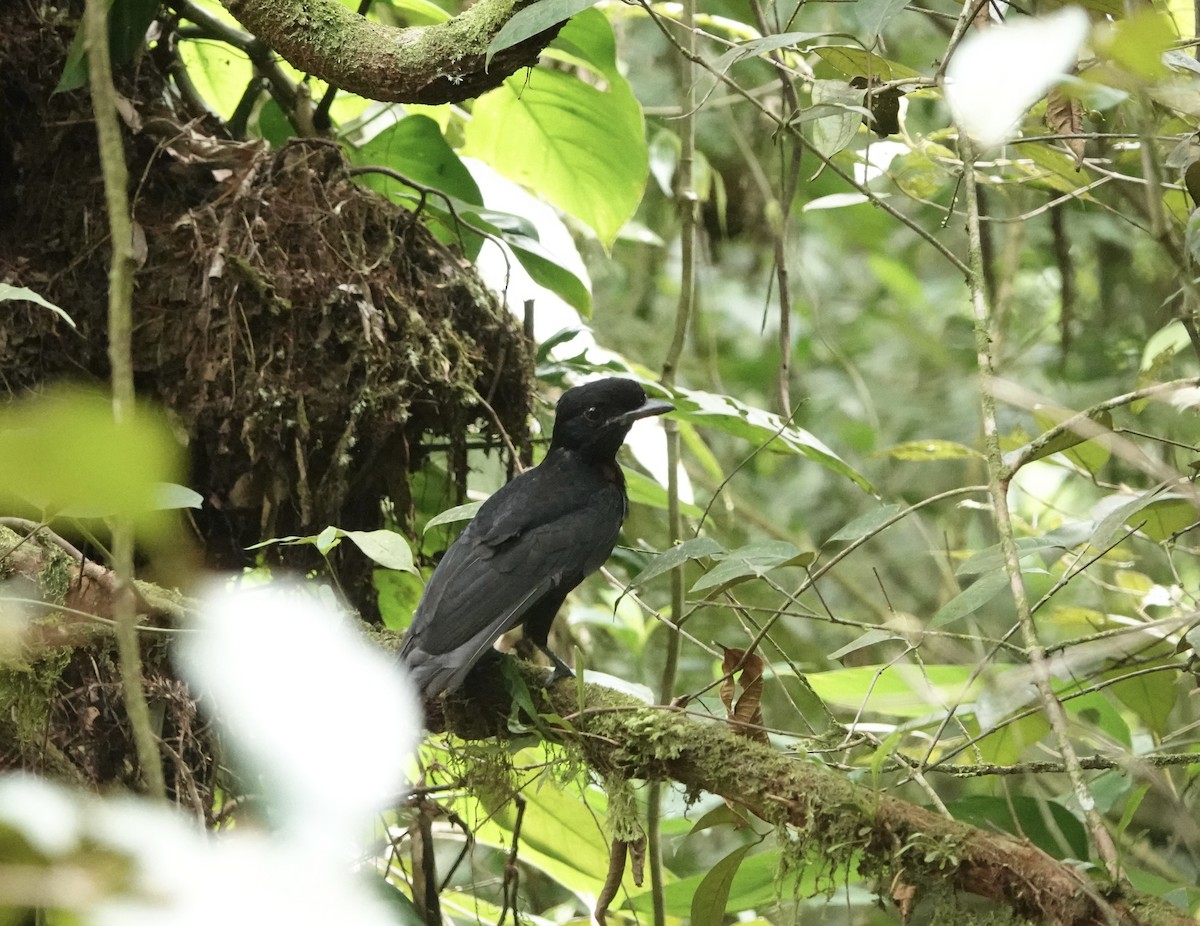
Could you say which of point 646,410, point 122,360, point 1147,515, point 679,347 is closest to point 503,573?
point 646,410

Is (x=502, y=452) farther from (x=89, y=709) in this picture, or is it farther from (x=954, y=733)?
(x=954, y=733)

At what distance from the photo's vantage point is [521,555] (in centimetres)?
314

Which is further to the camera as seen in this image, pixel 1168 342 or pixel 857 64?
pixel 1168 342

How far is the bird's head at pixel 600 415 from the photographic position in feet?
11.6

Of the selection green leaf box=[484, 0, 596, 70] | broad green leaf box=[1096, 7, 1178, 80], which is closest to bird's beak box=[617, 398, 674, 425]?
green leaf box=[484, 0, 596, 70]

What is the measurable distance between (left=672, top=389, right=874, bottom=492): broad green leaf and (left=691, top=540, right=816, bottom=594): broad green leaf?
665 mm

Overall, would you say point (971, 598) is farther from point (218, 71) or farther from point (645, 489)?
point (218, 71)

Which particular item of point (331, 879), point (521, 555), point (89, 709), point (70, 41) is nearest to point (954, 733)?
point (521, 555)

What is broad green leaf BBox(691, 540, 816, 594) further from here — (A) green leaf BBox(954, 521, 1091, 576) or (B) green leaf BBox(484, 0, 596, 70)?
(B) green leaf BBox(484, 0, 596, 70)

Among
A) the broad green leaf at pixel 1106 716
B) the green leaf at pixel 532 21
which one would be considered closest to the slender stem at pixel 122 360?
the green leaf at pixel 532 21

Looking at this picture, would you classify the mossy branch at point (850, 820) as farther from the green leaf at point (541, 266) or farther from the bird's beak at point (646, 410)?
the green leaf at point (541, 266)

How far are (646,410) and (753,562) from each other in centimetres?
109

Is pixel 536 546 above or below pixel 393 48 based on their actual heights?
below

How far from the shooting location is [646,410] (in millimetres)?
3418
